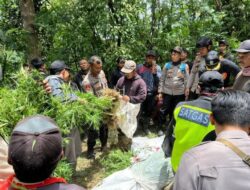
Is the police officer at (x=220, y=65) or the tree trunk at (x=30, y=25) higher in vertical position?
the tree trunk at (x=30, y=25)

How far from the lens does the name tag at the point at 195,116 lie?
9.31 feet

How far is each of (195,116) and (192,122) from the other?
6cm

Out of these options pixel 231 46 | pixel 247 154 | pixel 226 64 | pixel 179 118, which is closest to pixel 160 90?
pixel 226 64

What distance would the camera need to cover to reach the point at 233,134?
177cm

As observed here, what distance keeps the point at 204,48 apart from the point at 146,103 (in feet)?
5.68

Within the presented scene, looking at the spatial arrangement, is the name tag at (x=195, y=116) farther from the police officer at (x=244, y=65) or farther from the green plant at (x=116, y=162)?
the green plant at (x=116, y=162)

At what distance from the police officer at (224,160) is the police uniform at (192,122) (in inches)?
38.3

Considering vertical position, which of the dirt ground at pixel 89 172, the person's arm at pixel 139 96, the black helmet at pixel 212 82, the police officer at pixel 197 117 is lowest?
the dirt ground at pixel 89 172

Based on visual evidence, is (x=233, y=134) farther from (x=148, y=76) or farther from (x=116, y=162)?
(x=148, y=76)

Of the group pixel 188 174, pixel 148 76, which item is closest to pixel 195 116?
pixel 188 174

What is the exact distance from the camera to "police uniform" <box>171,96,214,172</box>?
2.84m

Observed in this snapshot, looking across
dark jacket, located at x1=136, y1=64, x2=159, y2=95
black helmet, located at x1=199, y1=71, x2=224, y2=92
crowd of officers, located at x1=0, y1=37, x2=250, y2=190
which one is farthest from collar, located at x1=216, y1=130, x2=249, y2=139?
dark jacket, located at x1=136, y1=64, x2=159, y2=95

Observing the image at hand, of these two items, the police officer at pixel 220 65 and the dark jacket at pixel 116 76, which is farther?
the dark jacket at pixel 116 76

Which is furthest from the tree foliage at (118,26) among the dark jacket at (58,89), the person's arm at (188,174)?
the person's arm at (188,174)
